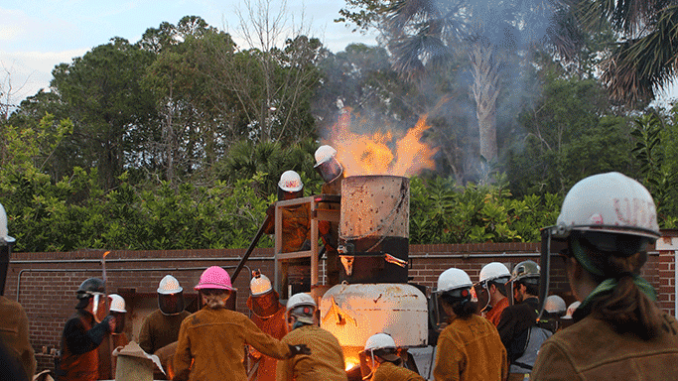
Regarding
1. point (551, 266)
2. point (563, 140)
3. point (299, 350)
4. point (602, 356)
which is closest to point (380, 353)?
point (299, 350)

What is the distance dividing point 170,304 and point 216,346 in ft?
7.14

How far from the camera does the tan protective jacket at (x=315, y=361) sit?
5484 millimetres

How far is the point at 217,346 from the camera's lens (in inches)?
220

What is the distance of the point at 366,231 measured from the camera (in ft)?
22.5

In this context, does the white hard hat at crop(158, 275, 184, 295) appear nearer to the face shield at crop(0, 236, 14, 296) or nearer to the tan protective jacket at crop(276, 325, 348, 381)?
the tan protective jacket at crop(276, 325, 348, 381)

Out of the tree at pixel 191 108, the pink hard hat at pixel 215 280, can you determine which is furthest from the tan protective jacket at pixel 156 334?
the tree at pixel 191 108

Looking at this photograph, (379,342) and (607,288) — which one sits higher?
(607,288)

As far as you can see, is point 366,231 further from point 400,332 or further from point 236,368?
point 236,368

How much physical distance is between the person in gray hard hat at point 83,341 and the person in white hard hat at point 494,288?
3506 mm

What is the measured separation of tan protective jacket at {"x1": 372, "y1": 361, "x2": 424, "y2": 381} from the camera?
5.78 metres

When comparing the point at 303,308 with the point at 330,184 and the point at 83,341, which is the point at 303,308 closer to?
the point at 83,341

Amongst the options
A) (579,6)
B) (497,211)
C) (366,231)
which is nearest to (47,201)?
(497,211)

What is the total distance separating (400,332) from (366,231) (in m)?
1.00

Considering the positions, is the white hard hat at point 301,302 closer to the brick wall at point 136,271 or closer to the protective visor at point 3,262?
the protective visor at point 3,262
